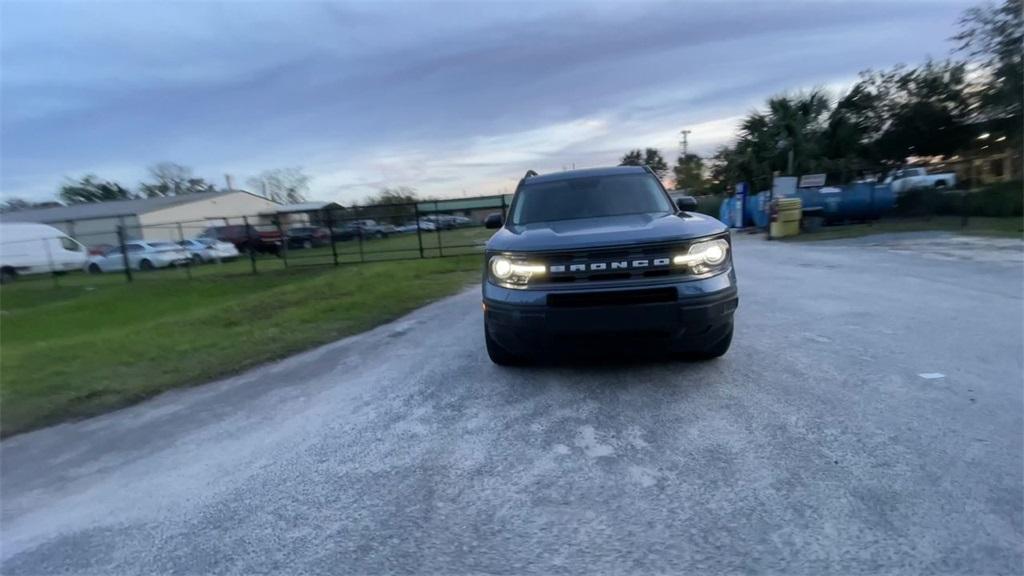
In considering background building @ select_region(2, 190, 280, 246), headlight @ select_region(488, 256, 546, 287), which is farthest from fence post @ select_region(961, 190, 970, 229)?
background building @ select_region(2, 190, 280, 246)

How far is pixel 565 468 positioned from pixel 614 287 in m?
1.42

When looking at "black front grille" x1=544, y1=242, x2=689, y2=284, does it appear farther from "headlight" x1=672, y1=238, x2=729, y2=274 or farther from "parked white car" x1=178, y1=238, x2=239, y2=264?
"parked white car" x1=178, y1=238, x2=239, y2=264

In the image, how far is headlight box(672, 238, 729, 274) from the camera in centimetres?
434

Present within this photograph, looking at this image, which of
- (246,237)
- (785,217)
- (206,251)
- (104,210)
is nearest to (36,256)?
(206,251)

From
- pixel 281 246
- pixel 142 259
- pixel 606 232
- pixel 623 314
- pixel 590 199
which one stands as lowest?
pixel 142 259

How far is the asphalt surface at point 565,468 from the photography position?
268 cm

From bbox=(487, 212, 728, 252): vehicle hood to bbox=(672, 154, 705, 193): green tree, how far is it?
47669 mm

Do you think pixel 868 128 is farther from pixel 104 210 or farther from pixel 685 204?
pixel 104 210

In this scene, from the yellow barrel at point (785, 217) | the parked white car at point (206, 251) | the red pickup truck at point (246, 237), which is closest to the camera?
the yellow barrel at point (785, 217)

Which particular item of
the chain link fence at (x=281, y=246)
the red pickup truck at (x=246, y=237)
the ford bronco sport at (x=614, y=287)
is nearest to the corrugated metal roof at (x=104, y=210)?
the red pickup truck at (x=246, y=237)

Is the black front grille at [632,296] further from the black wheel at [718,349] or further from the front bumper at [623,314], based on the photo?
the black wheel at [718,349]

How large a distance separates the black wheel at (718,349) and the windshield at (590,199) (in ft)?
4.41

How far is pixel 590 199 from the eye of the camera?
228 inches

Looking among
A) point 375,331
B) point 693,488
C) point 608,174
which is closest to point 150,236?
point 375,331
